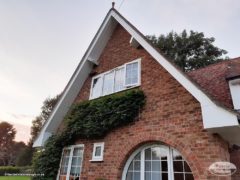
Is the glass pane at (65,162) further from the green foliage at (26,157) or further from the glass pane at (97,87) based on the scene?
the green foliage at (26,157)

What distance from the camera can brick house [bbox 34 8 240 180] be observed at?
5.07m

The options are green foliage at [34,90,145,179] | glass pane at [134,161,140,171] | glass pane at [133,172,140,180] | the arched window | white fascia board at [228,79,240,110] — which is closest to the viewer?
the arched window

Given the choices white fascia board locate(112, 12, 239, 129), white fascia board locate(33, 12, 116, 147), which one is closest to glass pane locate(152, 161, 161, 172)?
white fascia board locate(112, 12, 239, 129)

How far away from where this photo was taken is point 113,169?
21.7 feet

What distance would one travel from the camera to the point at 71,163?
27.8 feet

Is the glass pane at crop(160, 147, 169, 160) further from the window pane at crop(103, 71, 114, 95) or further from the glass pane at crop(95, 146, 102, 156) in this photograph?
the window pane at crop(103, 71, 114, 95)

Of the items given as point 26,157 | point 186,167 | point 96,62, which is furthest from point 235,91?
point 26,157

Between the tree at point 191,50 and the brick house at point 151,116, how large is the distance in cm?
1377

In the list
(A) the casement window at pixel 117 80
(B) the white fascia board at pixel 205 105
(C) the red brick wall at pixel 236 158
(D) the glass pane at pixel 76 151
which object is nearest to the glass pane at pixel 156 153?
(B) the white fascia board at pixel 205 105

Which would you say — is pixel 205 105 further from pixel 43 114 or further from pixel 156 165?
pixel 43 114

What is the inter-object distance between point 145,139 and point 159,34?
77.4ft

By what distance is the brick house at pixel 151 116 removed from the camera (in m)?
5.07

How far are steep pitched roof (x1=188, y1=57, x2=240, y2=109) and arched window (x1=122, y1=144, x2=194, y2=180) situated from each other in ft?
7.78

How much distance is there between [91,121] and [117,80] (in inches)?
85.3
